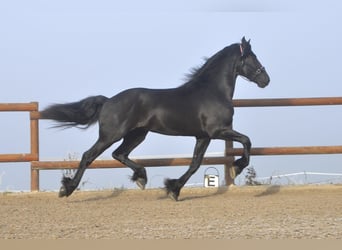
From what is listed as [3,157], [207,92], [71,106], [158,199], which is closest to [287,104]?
[207,92]

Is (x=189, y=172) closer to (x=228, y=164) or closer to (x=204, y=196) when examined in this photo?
(x=204, y=196)

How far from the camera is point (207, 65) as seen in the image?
9.59m

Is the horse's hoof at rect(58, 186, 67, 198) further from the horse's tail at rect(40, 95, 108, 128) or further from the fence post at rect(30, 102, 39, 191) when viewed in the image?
the fence post at rect(30, 102, 39, 191)

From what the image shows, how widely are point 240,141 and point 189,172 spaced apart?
2.54 ft

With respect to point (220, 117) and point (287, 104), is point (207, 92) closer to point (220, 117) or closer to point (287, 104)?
point (220, 117)

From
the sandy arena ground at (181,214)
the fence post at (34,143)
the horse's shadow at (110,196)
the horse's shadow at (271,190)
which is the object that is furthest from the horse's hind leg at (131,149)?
the horse's shadow at (271,190)

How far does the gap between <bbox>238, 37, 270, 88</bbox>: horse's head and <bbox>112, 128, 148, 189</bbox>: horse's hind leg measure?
1514 millimetres

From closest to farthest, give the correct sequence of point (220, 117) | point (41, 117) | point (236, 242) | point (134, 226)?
point (236, 242) → point (134, 226) → point (220, 117) → point (41, 117)

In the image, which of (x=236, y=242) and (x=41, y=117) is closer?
(x=236, y=242)

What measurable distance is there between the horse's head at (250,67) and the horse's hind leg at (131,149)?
1.51 m

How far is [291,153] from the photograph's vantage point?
33.5ft

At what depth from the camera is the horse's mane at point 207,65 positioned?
31.3 ft

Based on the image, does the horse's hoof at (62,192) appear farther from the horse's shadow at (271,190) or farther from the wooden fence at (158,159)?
the horse's shadow at (271,190)

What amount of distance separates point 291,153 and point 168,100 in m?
2.12
